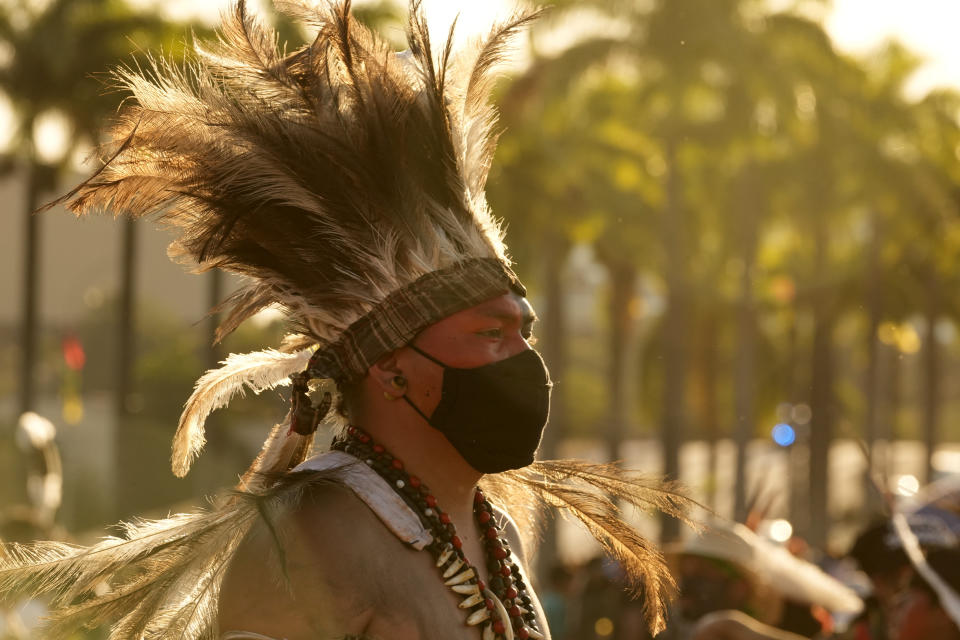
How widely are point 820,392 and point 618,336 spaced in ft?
17.2

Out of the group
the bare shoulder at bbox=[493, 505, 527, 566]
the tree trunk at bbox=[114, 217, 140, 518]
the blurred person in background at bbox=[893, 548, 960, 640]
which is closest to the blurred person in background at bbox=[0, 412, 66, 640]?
the bare shoulder at bbox=[493, 505, 527, 566]

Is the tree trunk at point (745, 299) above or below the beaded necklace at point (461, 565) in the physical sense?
below

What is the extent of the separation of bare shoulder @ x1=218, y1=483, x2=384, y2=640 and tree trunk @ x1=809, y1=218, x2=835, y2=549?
31.1 metres

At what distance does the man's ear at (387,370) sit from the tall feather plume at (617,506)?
0.65m

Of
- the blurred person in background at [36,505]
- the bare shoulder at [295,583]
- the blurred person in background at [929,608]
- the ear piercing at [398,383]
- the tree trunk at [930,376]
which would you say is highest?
the ear piercing at [398,383]

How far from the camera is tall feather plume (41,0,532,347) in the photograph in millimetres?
3307

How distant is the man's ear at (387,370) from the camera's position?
3402 mm

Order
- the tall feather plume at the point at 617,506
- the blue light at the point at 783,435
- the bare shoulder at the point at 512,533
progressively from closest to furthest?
the tall feather plume at the point at 617,506 < the bare shoulder at the point at 512,533 < the blue light at the point at 783,435

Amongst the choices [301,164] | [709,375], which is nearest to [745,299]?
[709,375]

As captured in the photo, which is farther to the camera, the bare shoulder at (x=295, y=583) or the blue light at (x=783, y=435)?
the blue light at (x=783, y=435)

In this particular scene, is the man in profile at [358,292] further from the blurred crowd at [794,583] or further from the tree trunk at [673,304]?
the tree trunk at [673,304]

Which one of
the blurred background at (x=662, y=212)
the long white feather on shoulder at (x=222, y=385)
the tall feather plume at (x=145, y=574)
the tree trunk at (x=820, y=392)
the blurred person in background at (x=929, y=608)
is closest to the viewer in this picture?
the tall feather plume at (x=145, y=574)

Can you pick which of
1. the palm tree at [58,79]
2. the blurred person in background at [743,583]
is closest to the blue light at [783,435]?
the blurred person in background at [743,583]

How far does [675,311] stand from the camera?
2847cm
